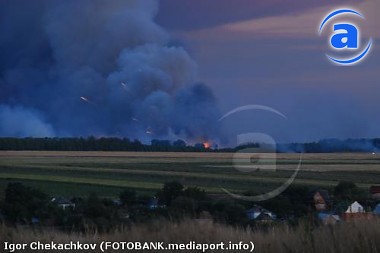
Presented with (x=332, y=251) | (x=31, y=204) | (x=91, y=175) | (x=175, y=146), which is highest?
(x=175, y=146)

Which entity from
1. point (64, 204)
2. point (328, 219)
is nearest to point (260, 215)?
point (328, 219)

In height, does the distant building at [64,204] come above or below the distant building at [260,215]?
above

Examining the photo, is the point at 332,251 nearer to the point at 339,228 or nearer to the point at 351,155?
the point at 339,228

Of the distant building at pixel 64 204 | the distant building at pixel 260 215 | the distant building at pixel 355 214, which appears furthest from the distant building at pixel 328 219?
the distant building at pixel 64 204

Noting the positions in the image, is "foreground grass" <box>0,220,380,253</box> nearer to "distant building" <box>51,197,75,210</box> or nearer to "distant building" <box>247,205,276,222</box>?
"distant building" <box>247,205,276,222</box>

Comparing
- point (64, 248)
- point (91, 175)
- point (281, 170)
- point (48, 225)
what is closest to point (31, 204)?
point (48, 225)

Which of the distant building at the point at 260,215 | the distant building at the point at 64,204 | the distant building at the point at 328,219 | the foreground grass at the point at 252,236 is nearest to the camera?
the foreground grass at the point at 252,236

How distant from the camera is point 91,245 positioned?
Answer: 24.3 ft

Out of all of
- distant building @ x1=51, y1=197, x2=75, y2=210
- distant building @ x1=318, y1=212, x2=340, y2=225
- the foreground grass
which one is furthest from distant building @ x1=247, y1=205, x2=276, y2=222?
distant building @ x1=51, y1=197, x2=75, y2=210

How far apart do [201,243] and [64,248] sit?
135 cm

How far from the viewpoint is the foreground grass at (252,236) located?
7.07 meters

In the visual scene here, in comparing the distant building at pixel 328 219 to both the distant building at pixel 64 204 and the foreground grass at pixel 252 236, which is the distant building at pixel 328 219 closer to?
the foreground grass at pixel 252 236

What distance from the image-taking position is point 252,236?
7684 millimetres

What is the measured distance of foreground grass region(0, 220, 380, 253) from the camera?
7074 mm
